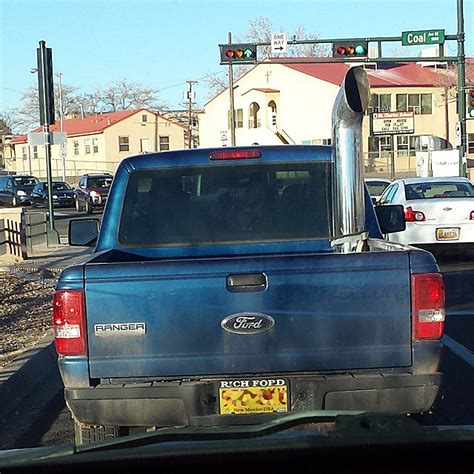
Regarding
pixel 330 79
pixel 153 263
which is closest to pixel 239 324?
pixel 153 263

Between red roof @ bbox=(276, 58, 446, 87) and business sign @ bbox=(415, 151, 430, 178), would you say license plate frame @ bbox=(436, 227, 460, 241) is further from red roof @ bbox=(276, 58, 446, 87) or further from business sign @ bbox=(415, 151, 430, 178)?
red roof @ bbox=(276, 58, 446, 87)

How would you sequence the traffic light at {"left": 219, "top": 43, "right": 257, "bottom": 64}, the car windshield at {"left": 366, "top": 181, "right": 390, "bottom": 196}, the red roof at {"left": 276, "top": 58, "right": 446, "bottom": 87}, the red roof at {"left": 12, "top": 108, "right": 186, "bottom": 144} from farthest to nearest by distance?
1. the red roof at {"left": 12, "top": 108, "right": 186, "bottom": 144}
2. the red roof at {"left": 276, "top": 58, "right": 446, "bottom": 87}
3. the traffic light at {"left": 219, "top": 43, "right": 257, "bottom": 64}
4. the car windshield at {"left": 366, "top": 181, "right": 390, "bottom": 196}

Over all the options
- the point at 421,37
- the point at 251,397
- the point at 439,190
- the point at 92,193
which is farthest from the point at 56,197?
the point at 251,397

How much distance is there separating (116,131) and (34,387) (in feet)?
235

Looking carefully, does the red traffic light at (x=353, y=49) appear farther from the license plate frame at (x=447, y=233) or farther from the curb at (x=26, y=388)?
the curb at (x=26, y=388)

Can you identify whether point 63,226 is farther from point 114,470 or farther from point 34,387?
point 114,470

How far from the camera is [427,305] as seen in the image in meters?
4.25

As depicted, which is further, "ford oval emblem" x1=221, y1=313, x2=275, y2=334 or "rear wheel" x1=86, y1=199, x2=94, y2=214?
"rear wheel" x1=86, y1=199, x2=94, y2=214

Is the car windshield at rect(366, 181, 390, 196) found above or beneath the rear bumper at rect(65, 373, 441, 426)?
above

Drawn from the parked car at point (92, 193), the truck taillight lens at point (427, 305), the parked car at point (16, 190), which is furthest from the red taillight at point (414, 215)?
the parked car at point (16, 190)

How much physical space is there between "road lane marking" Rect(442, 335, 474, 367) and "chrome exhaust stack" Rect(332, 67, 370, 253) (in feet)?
10.0

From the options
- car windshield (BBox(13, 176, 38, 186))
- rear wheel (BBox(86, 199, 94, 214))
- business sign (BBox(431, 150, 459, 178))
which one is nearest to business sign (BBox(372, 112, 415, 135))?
business sign (BBox(431, 150, 459, 178))

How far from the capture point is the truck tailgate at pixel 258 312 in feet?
13.8

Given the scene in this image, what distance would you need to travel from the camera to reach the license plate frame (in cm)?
1508
